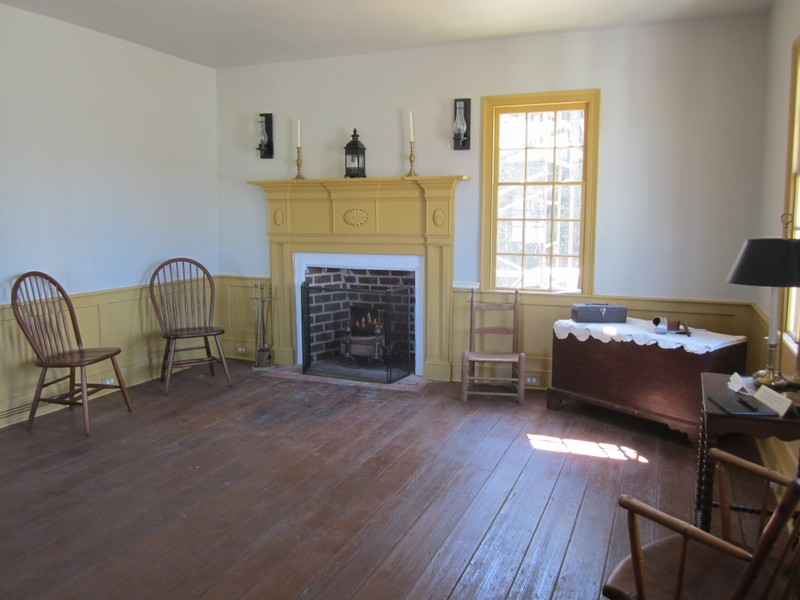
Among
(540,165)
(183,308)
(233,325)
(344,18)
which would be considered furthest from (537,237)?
(183,308)

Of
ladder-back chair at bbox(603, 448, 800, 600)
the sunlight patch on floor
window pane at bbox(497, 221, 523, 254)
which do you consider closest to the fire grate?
window pane at bbox(497, 221, 523, 254)

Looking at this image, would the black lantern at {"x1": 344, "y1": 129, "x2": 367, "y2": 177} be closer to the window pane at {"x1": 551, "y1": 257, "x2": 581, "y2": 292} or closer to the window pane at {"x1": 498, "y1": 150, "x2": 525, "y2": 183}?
the window pane at {"x1": 498, "y1": 150, "x2": 525, "y2": 183}

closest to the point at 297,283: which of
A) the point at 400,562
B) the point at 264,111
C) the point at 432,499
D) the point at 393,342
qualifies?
the point at 393,342

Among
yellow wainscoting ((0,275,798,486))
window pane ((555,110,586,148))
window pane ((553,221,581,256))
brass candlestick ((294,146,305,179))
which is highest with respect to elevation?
window pane ((555,110,586,148))

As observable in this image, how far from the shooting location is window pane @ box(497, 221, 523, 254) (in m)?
4.78

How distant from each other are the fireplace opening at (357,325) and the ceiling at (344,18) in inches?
76.5

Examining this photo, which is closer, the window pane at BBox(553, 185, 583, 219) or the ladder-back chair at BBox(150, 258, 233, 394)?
the window pane at BBox(553, 185, 583, 219)

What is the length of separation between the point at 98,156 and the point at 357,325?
8.41ft

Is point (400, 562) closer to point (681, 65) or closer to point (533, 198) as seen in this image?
point (533, 198)

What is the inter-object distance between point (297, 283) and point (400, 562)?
11.5 feet

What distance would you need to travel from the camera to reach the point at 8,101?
3920mm

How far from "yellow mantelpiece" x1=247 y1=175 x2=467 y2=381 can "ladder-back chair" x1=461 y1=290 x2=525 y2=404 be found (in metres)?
0.28

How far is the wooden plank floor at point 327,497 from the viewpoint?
2297 millimetres

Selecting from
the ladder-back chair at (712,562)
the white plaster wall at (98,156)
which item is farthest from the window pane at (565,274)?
the white plaster wall at (98,156)
